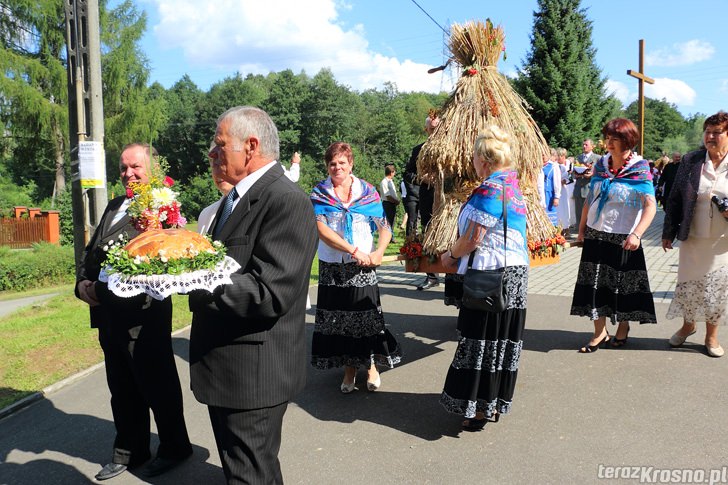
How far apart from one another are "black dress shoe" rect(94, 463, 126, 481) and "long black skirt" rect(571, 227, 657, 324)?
424cm

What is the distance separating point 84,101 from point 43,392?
4841 mm

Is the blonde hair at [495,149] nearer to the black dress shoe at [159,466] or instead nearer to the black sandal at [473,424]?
the black sandal at [473,424]

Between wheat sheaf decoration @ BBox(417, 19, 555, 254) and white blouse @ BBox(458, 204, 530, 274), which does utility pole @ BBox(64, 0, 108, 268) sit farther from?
white blouse @ BBox(458, 204, 530, 274)

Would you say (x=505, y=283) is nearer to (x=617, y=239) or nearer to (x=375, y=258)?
(x=375, y=258)

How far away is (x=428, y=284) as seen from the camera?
9.20 metres

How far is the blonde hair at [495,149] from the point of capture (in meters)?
3.72

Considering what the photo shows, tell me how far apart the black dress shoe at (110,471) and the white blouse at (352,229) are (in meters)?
2.14

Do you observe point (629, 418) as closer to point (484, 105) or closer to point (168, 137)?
point (484, 105)

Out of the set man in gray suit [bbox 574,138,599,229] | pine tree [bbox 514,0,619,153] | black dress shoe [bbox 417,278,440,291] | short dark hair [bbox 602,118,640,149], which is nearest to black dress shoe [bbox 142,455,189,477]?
short dark hair [bbox 602,118,640,149]

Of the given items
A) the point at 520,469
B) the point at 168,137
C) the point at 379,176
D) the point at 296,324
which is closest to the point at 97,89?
the point at 296,324

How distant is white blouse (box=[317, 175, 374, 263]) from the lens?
471 cm

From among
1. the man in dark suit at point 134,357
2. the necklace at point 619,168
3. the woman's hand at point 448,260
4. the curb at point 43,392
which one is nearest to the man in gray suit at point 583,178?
the necklace at point 619,168

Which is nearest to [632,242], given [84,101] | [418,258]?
[418,258]

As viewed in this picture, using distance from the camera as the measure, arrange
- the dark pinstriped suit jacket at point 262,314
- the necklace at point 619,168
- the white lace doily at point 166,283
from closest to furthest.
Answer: the white lace doily at point 166,283, the dark pinstriped suit jacket at point 262,314, the necklace at point 619,168
